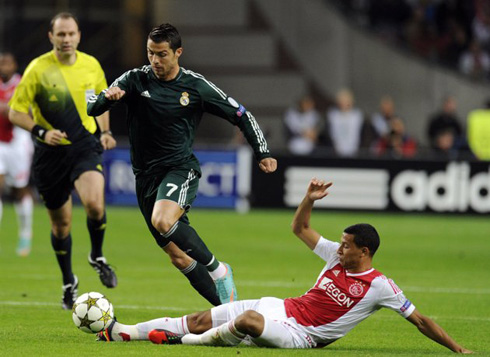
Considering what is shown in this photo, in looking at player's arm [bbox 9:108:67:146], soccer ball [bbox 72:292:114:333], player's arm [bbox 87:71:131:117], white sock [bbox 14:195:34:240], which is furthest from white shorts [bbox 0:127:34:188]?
soccer ball [bbox 72:292:114:333]

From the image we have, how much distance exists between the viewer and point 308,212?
28.0 ft

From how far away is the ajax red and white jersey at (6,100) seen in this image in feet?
51.4

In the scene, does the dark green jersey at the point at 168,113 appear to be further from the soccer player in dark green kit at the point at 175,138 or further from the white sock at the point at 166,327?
the white sock at the point at 166,327

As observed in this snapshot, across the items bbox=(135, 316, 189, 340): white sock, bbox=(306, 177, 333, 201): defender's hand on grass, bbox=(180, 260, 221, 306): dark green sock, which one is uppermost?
bbox=(306, 177, 333, 201): defender's hand on grass

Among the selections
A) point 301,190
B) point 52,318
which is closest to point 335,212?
point 301,190

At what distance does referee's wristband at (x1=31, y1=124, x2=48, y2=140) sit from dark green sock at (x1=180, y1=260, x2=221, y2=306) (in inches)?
84.0

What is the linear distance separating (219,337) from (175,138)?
193 cm

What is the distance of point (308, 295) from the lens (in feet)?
27.3

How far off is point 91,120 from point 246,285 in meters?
2.75

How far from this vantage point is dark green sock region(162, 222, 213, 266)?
354 inches

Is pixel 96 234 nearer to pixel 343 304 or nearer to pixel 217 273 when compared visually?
pixel 217 273

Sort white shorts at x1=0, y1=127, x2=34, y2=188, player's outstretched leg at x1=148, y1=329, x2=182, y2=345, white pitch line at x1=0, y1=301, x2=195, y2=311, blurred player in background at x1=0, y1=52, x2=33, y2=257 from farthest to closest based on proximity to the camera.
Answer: white shorts at x1=0, y1=127, x2=34, y2=188, blurred player in background at x1=0, y1=52, x2=33, y2=257, white pitch line at x1=0, y1=301, x2=195, y2=311, player's outstretched leg at x1=148, y1=329, x2=182, y2=345

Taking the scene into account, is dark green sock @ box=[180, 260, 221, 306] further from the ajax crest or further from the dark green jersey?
the ajax crest

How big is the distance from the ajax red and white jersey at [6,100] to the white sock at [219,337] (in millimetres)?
8176
